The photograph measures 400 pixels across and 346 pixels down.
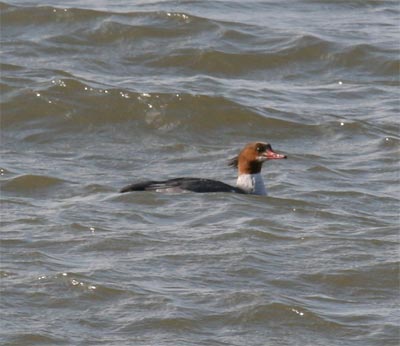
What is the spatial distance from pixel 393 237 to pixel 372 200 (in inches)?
48.3

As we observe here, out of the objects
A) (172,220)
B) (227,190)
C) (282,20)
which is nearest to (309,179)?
(227,190)

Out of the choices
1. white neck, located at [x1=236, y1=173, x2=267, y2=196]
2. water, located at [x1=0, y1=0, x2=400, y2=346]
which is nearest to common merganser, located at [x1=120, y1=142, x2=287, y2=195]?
white neck, located at [x1=236, y1=173, x2=267, y2=196]

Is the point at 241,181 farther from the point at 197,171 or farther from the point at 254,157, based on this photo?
the point at 197,171

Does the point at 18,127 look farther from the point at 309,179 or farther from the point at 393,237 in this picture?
the point at 393,237

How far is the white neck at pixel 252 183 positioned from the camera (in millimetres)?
12602

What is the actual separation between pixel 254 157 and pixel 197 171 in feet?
1.70

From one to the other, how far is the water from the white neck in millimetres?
163

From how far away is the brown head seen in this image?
1295 cm

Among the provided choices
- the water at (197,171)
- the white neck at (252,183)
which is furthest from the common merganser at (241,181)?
the water at (197,171)

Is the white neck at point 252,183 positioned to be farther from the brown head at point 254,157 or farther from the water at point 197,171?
the water at point 197,171

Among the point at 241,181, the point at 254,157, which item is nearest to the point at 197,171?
Answer: the point at 241,181

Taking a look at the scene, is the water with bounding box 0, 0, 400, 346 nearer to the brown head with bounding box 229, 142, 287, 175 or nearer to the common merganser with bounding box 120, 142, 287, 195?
the common merganser with bounding box 120, 142, 287, 195

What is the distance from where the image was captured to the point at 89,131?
14.0 m

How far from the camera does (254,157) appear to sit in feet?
42.7
